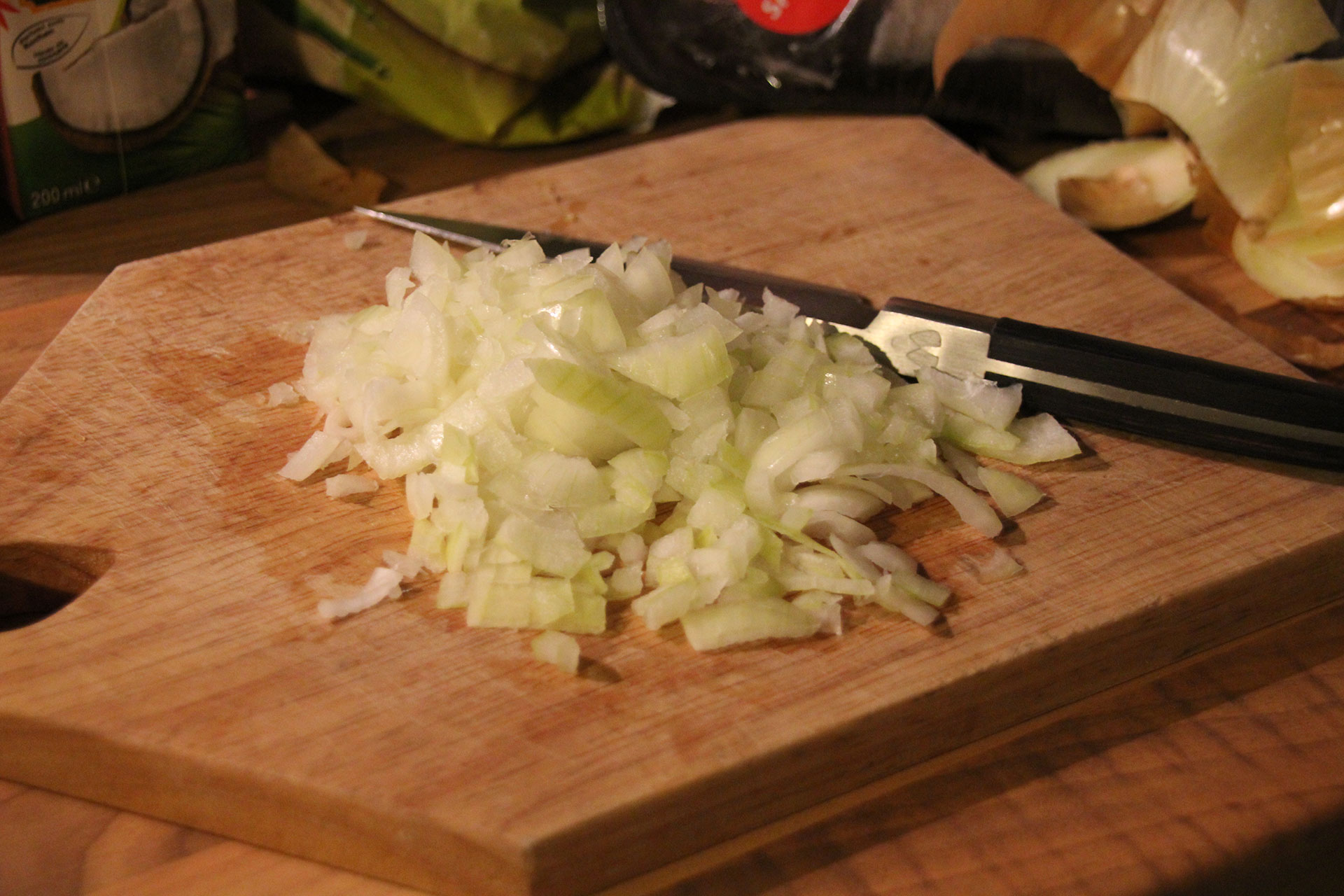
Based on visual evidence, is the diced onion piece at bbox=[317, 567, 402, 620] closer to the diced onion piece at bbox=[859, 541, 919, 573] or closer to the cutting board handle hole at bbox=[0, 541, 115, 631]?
the cutting board handle hole at bbox=[0, 541, 115, 631]

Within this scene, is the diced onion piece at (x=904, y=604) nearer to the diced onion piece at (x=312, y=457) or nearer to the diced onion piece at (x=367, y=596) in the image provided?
the diced onion piece at (x=367, y=596)

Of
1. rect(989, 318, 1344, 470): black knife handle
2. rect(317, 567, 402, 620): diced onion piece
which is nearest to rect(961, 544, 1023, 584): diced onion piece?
rect(989, 318, 1344, 470): black knife handle

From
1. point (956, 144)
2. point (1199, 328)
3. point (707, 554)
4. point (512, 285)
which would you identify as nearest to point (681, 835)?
point (707, 554)

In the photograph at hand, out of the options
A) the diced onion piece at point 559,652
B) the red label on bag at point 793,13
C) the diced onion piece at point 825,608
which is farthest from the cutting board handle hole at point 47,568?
the red label on bag at point 793,13

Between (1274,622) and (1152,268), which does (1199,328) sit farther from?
(1274,622)

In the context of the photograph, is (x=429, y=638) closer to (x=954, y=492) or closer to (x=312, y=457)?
(x=312, y=457)

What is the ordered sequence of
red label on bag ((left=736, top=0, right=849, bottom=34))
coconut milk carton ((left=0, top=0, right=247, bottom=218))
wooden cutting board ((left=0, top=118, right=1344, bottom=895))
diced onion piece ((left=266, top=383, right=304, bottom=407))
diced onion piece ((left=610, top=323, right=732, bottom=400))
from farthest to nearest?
red label on bag ((left=736, top=0, right=849, bottom=34)) < coconut milk carton ((left=0, top=0, right=247, bottom=218)) < diced onion piece ((left=266, top=383, right=304, bottom=407)) < diced onion piece ((left=610, top=323, right=732, bottom=400)) < wooden cutting board ((left=0, top=118, right=1344, bottom=895))
